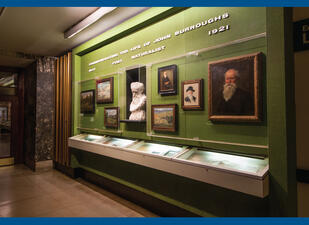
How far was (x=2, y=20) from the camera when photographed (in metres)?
3.94

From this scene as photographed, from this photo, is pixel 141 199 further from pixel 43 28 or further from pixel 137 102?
pixel 43 28

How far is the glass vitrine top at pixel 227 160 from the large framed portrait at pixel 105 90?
7.07 ft

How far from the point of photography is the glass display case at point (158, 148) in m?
2.94

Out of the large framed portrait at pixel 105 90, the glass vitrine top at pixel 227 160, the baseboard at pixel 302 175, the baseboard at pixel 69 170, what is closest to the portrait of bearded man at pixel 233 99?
the glass vitrine top at pixel 227 160

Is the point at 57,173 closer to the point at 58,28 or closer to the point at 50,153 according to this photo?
the point at 50,153

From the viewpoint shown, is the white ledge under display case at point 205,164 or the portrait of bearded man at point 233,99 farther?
the portrait of bearded man at point 233,99

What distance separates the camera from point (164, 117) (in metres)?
3.21

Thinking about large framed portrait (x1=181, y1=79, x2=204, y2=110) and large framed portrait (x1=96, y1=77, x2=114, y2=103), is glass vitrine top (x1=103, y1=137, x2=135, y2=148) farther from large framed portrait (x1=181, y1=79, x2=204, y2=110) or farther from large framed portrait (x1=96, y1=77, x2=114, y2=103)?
large framed portrait (x1=181, y1=79, x2=204, y2=110)

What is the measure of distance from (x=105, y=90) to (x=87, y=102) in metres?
0.77

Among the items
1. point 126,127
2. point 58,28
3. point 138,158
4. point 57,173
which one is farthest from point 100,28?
point 57,173

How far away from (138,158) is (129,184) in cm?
90

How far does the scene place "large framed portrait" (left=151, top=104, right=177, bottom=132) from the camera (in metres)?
3.09

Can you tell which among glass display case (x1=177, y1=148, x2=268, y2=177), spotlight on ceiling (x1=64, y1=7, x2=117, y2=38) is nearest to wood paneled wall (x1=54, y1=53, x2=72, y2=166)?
spotlight on ceiling (x1=64, y1=7, x2=117, y2=38)

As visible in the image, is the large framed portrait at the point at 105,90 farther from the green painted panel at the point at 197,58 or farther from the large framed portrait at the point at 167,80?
the large framed portrait at the point at 167,80
